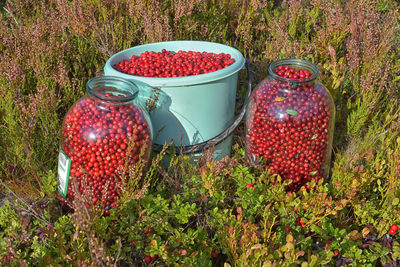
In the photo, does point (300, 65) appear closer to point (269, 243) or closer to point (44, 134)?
point (269, 243)

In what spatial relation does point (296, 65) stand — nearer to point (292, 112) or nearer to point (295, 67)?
point (295, 67)

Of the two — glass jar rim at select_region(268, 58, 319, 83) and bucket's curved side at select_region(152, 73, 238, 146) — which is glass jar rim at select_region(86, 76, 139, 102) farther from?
glass jar rim at select_region(268, 58, 319, 83)

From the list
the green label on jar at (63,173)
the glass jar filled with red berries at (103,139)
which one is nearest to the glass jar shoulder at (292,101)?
the glass jar filled with red berries at (103,139)

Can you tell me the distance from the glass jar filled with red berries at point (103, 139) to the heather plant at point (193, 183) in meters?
0.10

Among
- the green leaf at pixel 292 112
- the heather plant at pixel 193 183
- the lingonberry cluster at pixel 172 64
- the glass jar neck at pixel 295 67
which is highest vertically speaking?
the glass jar neck at pixel 295 67

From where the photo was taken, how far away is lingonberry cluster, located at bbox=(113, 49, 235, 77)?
237 centimetres

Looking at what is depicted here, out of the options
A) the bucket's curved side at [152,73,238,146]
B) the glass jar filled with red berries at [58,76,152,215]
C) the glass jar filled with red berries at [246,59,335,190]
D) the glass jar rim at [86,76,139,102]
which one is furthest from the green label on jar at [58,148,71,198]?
the glass jar filled with red berries at [246,59,335,190]

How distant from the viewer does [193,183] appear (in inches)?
88.4

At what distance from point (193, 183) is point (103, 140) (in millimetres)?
541

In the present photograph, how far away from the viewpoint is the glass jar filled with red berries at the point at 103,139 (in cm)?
201

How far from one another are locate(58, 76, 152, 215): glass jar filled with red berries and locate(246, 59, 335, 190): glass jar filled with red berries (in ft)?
2.03

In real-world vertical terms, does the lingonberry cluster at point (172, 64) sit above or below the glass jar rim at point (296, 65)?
below

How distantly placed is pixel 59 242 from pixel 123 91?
85 cm

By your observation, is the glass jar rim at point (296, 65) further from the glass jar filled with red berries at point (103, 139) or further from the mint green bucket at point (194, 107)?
the glass jar filled with red berries at point (103, 139)
